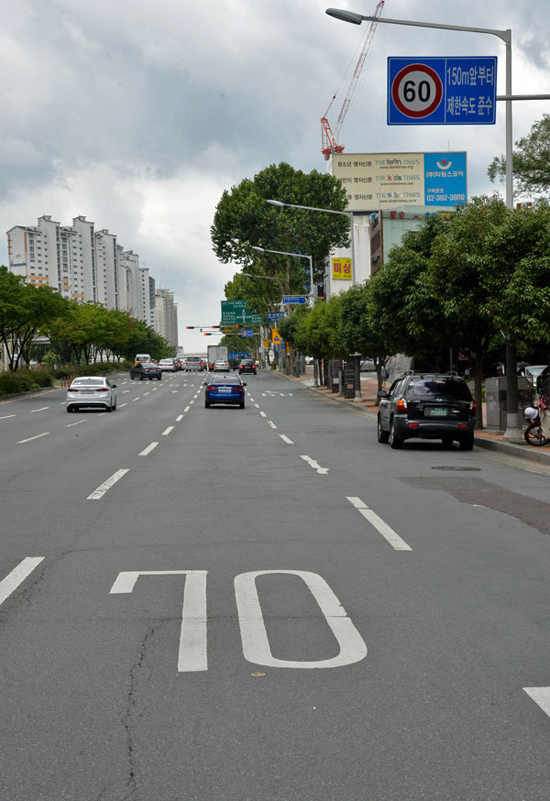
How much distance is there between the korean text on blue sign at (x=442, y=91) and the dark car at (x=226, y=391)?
21.7m

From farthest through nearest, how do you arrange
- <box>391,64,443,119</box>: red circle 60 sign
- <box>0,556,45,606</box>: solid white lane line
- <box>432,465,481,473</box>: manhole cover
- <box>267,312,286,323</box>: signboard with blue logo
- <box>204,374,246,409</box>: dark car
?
<box>267,312,286,323</box>: signboard with blue logo
<box>204,374,246,409</box>: dark car
<box>391,64,443,119</box>: red circle 60 sign
<box>432,465,481,473</box>: manhole cover
<box>0,556,45,606</box>: solid white lane line

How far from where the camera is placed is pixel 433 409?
18.0m

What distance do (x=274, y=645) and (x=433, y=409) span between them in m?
13.4

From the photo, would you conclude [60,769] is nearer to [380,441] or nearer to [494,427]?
[380,441]

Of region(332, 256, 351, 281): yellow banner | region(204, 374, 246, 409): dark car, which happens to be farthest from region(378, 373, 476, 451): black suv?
region(332, 256, 351, 281): yellow banner

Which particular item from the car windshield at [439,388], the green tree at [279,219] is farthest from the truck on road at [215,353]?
the car windshield at [439,388]

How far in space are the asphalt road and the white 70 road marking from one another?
20mm

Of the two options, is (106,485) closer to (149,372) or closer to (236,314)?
(149,372)

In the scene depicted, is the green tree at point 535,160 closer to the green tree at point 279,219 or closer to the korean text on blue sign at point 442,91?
the green tree at point 279,219

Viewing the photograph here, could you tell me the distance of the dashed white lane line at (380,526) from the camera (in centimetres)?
806

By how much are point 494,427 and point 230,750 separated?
19980 mm

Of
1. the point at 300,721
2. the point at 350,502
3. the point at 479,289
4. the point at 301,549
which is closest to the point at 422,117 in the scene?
the point at 479,289

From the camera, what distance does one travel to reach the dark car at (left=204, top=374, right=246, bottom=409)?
35969 mm

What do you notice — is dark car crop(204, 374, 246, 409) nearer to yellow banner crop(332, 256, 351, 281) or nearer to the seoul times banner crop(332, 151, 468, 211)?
yellow banner crop(332, 256, 351, 281)
